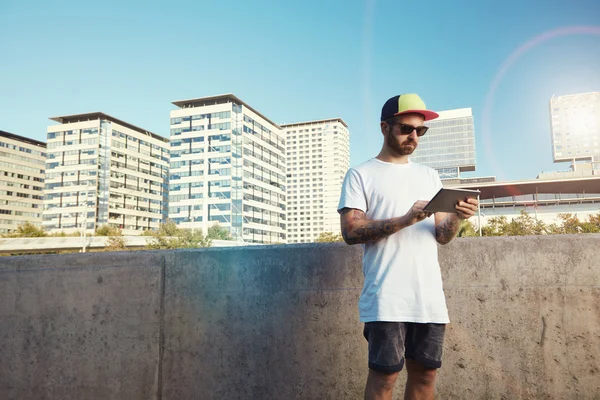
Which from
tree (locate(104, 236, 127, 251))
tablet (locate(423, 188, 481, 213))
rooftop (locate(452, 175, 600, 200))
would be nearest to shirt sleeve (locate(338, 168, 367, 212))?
tablet (locate(423, 188, 481, 213))

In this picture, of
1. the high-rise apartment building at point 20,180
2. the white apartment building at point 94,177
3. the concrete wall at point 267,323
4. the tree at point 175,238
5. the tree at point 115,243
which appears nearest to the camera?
the concrete wall at point 267,323

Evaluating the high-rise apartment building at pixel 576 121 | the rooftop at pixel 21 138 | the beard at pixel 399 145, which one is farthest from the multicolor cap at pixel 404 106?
the high-rise apartment building at pixel 576 121

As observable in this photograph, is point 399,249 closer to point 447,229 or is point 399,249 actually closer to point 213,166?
point 447,229

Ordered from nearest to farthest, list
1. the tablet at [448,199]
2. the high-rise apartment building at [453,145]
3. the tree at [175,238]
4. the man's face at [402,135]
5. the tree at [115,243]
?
the tablet at [448,199] → the man's face at [402,135] → the tree at [115,243] → the tree at [175,238] → the high-rise apartment building at [453,145]

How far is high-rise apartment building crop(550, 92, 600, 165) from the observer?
15650 cm

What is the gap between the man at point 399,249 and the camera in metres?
2.13

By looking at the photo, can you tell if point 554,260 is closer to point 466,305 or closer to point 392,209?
point 466,305

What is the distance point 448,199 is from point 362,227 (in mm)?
405

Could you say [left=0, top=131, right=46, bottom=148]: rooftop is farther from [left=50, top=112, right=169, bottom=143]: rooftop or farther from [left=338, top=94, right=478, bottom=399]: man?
→ [left=338, top=94, right=478, bottom=399]: man

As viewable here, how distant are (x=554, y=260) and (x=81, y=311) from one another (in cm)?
320

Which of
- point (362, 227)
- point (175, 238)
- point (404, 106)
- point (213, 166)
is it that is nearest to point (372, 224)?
point (362, 227)

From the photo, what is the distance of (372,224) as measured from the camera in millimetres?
2188

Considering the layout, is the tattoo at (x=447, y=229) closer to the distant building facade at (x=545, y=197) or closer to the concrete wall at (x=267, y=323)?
the concrete wall at (x=267, y=323)

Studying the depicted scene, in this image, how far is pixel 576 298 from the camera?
9.79ft
